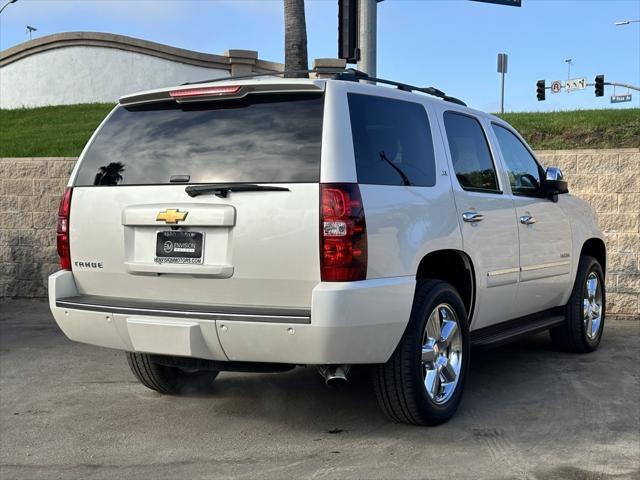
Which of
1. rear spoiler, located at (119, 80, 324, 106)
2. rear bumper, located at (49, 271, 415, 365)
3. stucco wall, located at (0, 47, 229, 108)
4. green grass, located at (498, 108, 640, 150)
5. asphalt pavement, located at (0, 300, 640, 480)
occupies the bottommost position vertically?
asphalt pavement, located at (0, 300, 640, 480)

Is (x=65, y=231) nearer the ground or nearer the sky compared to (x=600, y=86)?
nearer the ground

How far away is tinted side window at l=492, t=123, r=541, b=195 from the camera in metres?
6.38

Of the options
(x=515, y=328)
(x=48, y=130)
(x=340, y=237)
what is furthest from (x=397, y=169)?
(x=48, y=130)

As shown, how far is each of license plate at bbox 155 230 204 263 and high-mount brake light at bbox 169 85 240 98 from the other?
2.70 ft

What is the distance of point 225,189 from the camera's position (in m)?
4.50

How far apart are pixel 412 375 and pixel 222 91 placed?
6.43ft

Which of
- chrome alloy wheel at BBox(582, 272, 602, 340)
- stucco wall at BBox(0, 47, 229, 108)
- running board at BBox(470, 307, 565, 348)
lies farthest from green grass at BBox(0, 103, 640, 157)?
stucco wall at BBox(0, 47, 229, 108)

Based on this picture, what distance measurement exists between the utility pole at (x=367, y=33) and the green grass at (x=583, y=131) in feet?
13.6

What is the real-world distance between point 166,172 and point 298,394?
1.98 metres

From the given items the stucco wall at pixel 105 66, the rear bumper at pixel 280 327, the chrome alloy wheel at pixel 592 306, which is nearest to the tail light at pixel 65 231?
the rear bumper at pixel 280 327

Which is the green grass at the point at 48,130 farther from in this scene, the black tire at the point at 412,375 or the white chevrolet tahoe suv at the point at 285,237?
the black tire at the point at 412,375

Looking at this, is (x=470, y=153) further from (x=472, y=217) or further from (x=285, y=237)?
(x=285, y=237)

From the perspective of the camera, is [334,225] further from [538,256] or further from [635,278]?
[635,278]

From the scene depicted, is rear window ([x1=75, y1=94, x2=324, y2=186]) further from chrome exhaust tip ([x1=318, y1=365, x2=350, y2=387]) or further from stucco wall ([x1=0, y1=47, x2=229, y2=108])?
stucco wall ([x1=0, y1=47, x2=229, y2=108])
